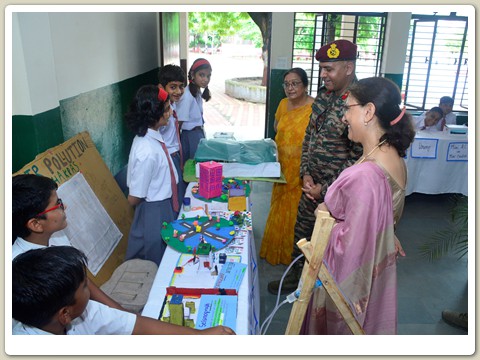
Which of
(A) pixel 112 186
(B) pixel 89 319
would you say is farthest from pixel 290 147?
(B) pixel 89 319

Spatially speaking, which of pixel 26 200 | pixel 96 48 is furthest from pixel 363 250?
pixel 96 48

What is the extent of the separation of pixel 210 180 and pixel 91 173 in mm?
908

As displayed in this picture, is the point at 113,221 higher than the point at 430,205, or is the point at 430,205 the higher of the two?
the point at 113,221

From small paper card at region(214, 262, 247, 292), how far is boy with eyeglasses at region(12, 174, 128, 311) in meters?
0.45

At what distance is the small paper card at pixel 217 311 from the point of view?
1.36 metres

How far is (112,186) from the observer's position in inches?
113

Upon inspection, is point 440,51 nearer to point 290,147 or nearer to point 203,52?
point 290,147

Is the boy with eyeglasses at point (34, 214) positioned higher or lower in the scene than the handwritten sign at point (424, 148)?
higher

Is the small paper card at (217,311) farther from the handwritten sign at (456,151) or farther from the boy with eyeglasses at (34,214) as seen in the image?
the handwritten sign at (456,151)

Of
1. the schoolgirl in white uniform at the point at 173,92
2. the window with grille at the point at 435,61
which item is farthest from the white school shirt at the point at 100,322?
the window with grille at the point at 435,61

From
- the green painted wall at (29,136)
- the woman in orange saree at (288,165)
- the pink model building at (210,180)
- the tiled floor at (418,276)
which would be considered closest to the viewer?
the green painted wall at (29,136)

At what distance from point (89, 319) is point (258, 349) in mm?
651

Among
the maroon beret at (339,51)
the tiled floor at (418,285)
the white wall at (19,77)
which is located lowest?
the tiled floor at (418,285)

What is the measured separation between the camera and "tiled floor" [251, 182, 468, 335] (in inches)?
96.0
